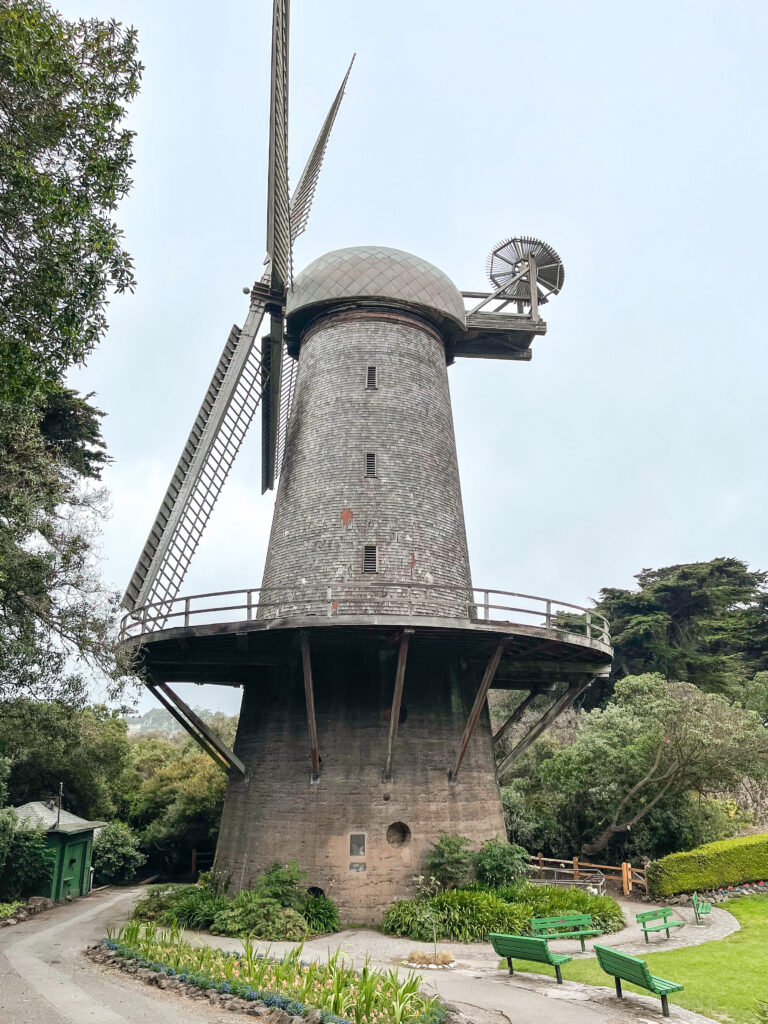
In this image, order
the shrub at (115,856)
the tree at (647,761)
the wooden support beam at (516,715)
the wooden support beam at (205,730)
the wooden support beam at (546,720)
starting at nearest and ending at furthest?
the wooden support beam at (205,730), the wooden support beam at (546,720), the wooden support beam at (516,715), the tree at (647,761), the shrub at (115,856)

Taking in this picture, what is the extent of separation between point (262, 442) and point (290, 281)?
4.25 metres

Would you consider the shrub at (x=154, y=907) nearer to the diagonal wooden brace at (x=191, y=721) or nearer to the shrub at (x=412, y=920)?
the diagonal wooden brace at (x=191, y=721)

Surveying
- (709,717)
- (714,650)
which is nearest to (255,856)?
(709,717)

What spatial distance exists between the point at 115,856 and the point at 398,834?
14.4m

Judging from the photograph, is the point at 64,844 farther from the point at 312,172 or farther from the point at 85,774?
the point at 312,172

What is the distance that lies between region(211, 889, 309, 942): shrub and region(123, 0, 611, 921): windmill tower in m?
0.95

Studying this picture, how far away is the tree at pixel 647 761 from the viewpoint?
19.0 m

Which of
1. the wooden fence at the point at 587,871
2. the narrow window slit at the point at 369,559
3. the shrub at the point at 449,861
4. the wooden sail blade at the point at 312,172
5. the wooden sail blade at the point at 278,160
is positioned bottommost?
the wooden fence at the point at 587,871

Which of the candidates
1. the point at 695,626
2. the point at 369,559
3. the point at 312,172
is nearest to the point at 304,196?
the point at 312,172

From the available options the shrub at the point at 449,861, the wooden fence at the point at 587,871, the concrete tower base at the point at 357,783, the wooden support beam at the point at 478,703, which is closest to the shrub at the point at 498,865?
the shrub at the point at 449,861

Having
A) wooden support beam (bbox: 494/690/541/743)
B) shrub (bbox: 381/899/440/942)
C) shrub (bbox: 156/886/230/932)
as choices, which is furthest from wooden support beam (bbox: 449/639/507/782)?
shrub (bbox: 156/886/230/932)

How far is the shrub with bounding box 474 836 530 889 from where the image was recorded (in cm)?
1338

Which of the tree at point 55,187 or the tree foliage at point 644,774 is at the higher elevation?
the tree at point 55,187

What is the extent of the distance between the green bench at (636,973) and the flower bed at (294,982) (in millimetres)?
2002
